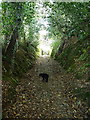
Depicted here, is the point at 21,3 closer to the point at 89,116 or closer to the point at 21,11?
the point at 21,11

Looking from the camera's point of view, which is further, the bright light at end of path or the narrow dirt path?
the bright light at end of path

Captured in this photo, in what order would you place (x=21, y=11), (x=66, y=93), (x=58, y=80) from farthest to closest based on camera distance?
(x=58, y=80), (x=66, y=93), (x=21, y=11)

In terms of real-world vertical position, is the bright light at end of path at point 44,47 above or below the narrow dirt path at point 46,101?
above

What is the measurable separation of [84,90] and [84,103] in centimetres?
111

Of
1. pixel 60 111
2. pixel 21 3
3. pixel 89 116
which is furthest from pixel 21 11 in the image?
pixel 89 116

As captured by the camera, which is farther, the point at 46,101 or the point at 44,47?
the point at 44,47

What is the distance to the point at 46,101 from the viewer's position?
8.55m

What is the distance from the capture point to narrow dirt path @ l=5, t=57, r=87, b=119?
725 cm

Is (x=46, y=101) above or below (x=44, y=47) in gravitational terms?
below

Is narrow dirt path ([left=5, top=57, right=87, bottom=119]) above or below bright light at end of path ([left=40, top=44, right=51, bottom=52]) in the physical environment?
below

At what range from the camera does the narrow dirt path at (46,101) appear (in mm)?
7250

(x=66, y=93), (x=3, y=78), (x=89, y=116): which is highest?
A: (x=3, y=78)

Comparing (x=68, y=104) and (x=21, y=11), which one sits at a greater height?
(x=21, y=11)

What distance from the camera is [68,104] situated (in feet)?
27.3
